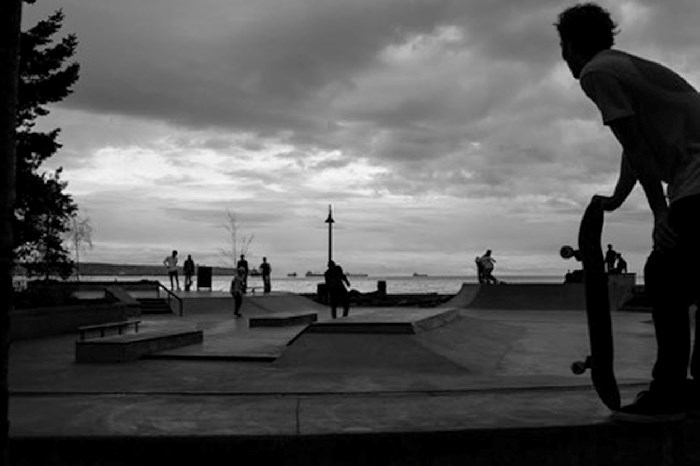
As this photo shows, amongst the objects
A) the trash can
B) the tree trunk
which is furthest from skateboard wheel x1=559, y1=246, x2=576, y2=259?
the trash can

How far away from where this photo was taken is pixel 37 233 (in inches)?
780

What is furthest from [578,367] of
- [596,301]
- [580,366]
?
[596,301]

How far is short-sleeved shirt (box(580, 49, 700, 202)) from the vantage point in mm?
3479

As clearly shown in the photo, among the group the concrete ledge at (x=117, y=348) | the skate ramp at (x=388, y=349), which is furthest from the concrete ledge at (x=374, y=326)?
the concrete ledge at (x=117, y=348)

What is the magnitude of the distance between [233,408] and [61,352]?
24.7ft

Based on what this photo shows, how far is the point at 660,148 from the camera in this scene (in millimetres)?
3572

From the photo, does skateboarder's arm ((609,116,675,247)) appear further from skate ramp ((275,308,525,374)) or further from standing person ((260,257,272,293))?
standing person ((260,257,272,293))

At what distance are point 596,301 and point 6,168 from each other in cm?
289

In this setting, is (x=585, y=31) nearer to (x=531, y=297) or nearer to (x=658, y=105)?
(x=658, y=105)

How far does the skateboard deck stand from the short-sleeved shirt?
0.46 metres

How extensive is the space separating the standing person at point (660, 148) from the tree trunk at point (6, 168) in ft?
8.35

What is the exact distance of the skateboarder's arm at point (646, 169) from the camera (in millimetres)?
3475

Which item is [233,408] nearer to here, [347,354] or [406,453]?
[406,453]

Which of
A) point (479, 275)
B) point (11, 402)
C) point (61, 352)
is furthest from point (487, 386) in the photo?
point (479, 275)
